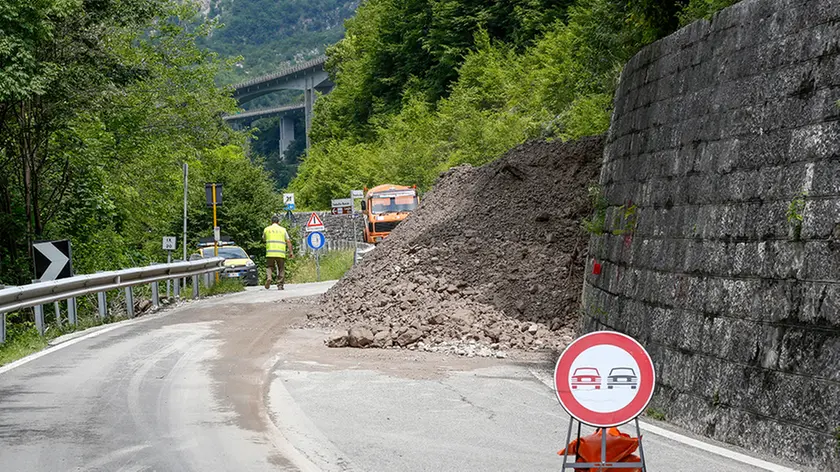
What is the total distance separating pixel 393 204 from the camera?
49.0m

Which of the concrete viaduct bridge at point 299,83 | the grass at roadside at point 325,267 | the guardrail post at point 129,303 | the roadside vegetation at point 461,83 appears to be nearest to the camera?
the guardrail post at point 129,303

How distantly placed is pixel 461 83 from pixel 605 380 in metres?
53.5

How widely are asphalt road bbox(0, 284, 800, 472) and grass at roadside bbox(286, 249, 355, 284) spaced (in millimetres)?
25320

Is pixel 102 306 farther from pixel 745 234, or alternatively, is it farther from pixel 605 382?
pixel 605 382

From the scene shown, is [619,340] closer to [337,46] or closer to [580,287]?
[580,287]

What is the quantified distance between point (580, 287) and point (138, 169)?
24362 millimetres

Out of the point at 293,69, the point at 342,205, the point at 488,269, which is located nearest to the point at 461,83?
the point at 342,205

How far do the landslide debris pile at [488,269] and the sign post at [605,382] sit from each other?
804cm

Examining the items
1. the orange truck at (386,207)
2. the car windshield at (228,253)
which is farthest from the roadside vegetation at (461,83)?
the car windshield at (228,253)

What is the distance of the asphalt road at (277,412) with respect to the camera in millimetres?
7734

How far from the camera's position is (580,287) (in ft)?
50.0

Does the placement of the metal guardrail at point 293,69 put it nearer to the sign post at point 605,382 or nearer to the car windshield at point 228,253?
the car windshield at point 228,253

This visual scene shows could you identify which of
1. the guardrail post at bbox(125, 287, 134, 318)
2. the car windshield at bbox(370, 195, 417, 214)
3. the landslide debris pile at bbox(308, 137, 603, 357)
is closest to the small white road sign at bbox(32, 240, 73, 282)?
the guardrail post at bbox(125, 287, 134, 318)

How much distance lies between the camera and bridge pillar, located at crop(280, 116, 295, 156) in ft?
577
